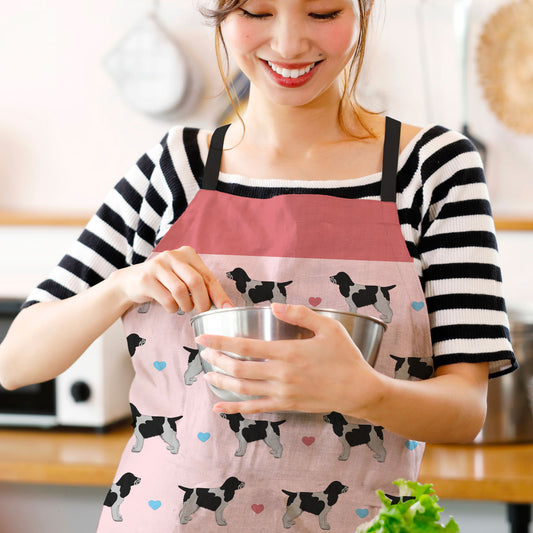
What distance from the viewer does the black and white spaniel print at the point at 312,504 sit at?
0.93m

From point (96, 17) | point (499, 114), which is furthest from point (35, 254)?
point (499, 114)

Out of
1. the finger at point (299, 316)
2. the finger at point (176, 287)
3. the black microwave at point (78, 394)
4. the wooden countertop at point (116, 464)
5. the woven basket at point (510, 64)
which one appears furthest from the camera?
the woven basket at point (510, 64)

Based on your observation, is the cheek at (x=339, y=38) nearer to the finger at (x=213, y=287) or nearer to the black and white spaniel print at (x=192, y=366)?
the finger at (x=213, y=287)

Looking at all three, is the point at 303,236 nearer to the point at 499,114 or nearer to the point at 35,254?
the point at 499,114

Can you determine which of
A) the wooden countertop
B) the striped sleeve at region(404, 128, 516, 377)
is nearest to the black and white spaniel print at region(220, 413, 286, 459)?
the striped sleeve at region(404, 128, 516, 377)

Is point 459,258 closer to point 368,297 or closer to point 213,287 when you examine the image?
point 368,297

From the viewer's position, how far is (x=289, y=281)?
990mm

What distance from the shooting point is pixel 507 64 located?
1991 millimetres

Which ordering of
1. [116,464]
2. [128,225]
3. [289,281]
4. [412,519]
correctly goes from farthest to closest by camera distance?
[116,464] < [128,225] < [289,281] < [412,519]

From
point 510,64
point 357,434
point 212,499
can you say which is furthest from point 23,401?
point 510,64

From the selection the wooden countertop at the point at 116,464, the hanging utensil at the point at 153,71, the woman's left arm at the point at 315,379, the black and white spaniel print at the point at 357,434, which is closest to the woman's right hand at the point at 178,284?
the woman's left arm at the point at 315,379

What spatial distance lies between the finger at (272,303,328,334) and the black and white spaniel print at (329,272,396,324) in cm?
23

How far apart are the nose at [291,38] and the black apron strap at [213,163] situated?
0.22 metres

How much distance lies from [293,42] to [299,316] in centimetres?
37
